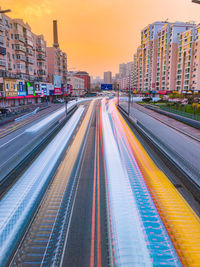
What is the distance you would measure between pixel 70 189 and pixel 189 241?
25.1ft

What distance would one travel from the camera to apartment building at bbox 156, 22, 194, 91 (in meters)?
86.6

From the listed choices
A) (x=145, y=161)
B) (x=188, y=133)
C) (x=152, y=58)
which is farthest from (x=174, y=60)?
(x=145, y=161)

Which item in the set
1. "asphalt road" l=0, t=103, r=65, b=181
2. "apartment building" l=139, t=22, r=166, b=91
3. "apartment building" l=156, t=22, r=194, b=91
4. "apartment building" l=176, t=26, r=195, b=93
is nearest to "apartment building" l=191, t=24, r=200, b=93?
"apartment building" l=176, t=26, r=195, b=93

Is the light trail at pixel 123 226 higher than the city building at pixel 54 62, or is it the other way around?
the city building at pixel 54 62

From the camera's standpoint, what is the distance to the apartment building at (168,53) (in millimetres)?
86562

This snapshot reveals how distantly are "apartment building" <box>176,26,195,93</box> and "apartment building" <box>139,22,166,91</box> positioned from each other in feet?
65.4

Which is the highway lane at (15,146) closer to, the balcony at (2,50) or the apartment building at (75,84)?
the balcony at (2,50)

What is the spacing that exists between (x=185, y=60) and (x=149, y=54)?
1402 inches

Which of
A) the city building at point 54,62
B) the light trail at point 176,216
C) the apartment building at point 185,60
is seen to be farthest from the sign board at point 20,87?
the apartment building at point 185,60

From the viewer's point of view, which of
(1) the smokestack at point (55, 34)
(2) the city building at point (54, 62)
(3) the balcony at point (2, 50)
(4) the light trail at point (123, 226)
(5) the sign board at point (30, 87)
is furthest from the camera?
(1) the smokestack at point (55, 34)

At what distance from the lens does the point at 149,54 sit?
110 meters

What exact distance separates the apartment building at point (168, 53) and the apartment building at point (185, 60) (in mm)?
4737

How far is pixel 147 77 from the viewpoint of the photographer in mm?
115000

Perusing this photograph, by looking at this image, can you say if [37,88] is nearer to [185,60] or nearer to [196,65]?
[196,65]
